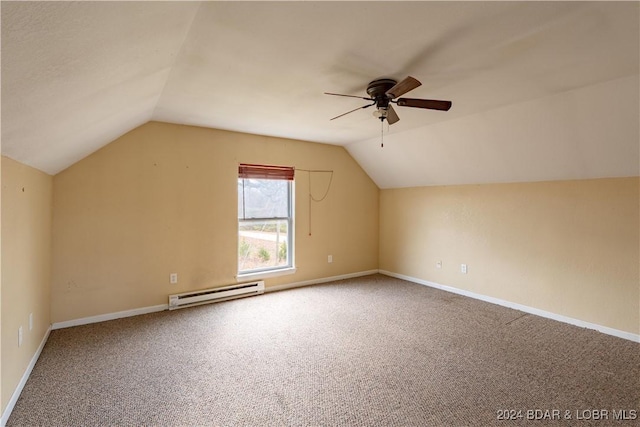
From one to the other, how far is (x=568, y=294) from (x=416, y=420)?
2609 mm

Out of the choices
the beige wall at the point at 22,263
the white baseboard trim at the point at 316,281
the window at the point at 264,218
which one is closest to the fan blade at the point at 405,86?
the beige wall at the point at 22,263

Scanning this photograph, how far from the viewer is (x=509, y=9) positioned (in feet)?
4.99

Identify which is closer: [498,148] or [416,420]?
[416,420]

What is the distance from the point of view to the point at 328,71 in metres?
2.24

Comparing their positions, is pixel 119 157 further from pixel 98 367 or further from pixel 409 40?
pixel 409 40

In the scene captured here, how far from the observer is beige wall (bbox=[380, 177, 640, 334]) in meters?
3.02

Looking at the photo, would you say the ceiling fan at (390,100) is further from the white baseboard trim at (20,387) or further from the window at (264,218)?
the white baseboard trim at (20,387)

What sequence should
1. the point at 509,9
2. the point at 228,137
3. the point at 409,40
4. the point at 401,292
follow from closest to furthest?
the point at 509,9
the point at 409,40
the point at 228,137
the point at 401,292

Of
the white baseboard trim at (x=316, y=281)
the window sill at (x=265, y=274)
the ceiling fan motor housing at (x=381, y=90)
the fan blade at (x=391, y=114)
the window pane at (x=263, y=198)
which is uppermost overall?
the ceiling fan motor housing at (x=381, y=90)

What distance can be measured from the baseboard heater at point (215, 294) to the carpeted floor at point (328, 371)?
157mm

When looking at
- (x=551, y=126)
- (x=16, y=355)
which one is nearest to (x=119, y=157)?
(x=16, y=355)

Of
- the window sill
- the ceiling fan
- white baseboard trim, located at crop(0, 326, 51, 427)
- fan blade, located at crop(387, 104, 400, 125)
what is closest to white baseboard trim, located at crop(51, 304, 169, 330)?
white baseboard trim, located at crop(0, 326, 51, 427)

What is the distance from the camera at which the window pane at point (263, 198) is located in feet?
14.0

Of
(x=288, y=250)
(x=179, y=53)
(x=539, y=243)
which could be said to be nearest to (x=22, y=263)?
(x=179, y=53)
